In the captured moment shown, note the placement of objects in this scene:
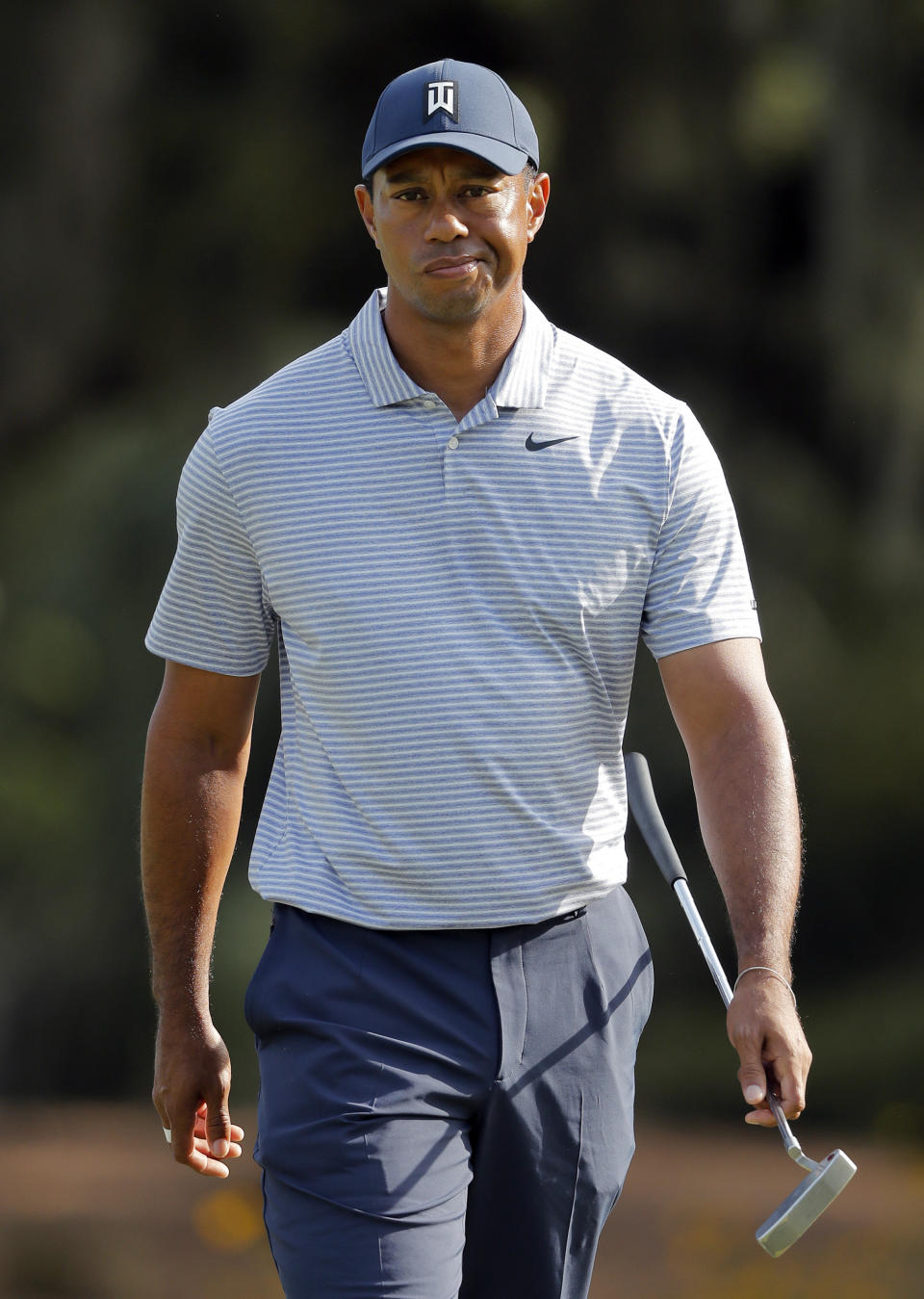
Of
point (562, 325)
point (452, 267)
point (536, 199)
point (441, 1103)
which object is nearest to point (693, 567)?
point (452, 267)

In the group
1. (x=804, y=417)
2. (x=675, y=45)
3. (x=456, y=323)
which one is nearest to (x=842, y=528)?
(x=804, y=417)

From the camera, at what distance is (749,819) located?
2.51 meters

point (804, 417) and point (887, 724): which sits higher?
point (804, 417)

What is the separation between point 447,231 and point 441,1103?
3.63ft

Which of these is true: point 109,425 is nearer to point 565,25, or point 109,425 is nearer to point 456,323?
point 565,25

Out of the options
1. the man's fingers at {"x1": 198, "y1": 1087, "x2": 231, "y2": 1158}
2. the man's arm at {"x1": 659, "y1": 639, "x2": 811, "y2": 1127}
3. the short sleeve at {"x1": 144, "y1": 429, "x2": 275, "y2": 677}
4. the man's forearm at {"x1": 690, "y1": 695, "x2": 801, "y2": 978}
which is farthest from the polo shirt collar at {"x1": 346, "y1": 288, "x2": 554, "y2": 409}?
the man's fingers at {"x1": 198, "y1": 1087, "x2": 231, "y2": 1158}

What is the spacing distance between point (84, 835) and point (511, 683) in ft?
16.8

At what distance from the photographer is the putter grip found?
2693 mm

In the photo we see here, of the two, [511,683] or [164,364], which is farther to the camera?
[164,364]

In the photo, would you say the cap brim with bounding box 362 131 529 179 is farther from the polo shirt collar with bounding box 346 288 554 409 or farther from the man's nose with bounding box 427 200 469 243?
the polo shirt collar with bounding box 346 288 554 409

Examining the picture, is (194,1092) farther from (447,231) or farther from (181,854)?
(447,231)

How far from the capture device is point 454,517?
2.49 m

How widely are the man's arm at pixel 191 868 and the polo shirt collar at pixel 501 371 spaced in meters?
0.45

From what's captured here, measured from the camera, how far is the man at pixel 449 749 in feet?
7.90
